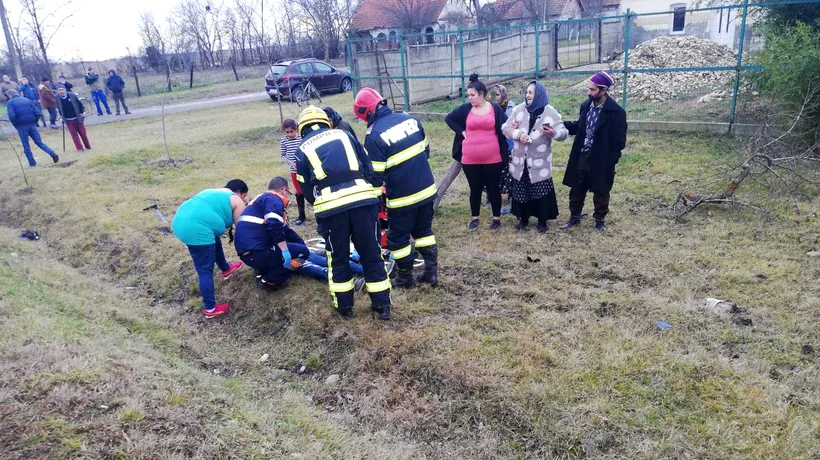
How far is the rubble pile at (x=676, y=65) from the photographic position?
1143 centimetres

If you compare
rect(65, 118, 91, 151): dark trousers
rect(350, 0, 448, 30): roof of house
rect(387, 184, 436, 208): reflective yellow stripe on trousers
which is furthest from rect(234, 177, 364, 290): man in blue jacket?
rect(350, 0, 448, 30): roof of house

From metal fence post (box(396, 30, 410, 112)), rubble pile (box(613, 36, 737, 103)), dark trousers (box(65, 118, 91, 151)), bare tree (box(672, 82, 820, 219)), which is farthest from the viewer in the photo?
metal fence post (box(396, 30, 410, 112))

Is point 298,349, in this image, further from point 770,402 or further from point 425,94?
point 425,94

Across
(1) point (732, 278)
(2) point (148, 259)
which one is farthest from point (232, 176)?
(1) point (732, 278)

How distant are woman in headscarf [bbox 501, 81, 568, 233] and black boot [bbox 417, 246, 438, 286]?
60.6 inches

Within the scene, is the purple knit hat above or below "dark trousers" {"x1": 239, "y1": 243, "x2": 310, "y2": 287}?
above

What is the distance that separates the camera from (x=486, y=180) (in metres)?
5.76

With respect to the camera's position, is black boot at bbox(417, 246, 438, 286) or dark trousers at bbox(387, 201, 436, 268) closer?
dark trousers at bbox(387, 201, 436, 268)

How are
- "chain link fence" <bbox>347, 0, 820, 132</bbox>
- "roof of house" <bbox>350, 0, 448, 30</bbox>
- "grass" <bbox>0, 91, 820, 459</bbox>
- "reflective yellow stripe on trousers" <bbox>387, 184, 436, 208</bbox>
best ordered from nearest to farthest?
"grass" <bbox>0, 91, 820, 459</bbox>
"reflective yellow stripe on trousers" <bbox>387, 184, 436, 208</bbox>
"chain link fence" <bbox>347, 0, 820, 132</bbox>
"roof of house" <bbox>350, 0, 448, 30</bbox>

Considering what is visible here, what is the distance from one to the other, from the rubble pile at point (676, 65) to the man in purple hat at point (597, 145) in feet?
19.4

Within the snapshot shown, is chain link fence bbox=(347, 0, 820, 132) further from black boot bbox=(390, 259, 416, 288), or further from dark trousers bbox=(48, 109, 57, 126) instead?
dark trousers bbox=(48, 109, 57, 126)

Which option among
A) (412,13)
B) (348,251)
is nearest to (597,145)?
(348,251)

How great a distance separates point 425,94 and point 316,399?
38.2 ft

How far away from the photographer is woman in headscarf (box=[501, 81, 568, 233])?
5.43 metres
